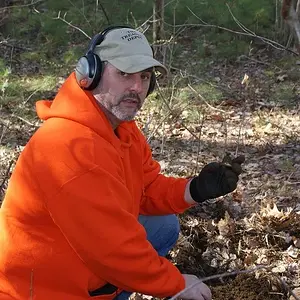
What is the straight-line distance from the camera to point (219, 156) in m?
5.36

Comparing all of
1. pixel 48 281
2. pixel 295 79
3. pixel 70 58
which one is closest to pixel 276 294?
pixel 48 281

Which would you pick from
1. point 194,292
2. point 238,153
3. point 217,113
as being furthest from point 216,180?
point 217,113

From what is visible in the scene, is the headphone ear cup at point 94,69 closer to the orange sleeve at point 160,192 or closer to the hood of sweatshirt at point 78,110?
the hood of sweatshirt at point 78,110

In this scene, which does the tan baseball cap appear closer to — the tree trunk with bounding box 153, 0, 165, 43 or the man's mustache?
the man's mustache

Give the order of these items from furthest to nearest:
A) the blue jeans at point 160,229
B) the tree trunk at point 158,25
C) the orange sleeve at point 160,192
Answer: the tree trunk at point 158,25
the blue jeans at point 160,229
the orange sleeve at point 160,192

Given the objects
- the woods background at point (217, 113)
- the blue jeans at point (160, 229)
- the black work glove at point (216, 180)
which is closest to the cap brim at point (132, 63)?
the woods background at point (217, 113)

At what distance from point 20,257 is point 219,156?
3310 millimetres

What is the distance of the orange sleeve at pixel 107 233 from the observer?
2119mm

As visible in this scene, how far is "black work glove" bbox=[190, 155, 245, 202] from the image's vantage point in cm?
282

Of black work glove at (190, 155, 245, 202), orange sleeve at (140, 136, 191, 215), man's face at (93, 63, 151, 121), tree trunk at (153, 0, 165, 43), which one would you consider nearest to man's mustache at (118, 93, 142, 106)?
man's face at (93, 63, 151, 121)

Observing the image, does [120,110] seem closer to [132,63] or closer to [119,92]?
[119,92]

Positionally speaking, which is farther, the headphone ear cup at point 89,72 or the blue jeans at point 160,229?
the blue jeans at point 160,229

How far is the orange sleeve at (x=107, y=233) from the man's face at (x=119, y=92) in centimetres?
33

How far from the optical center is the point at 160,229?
3148 millimetres
